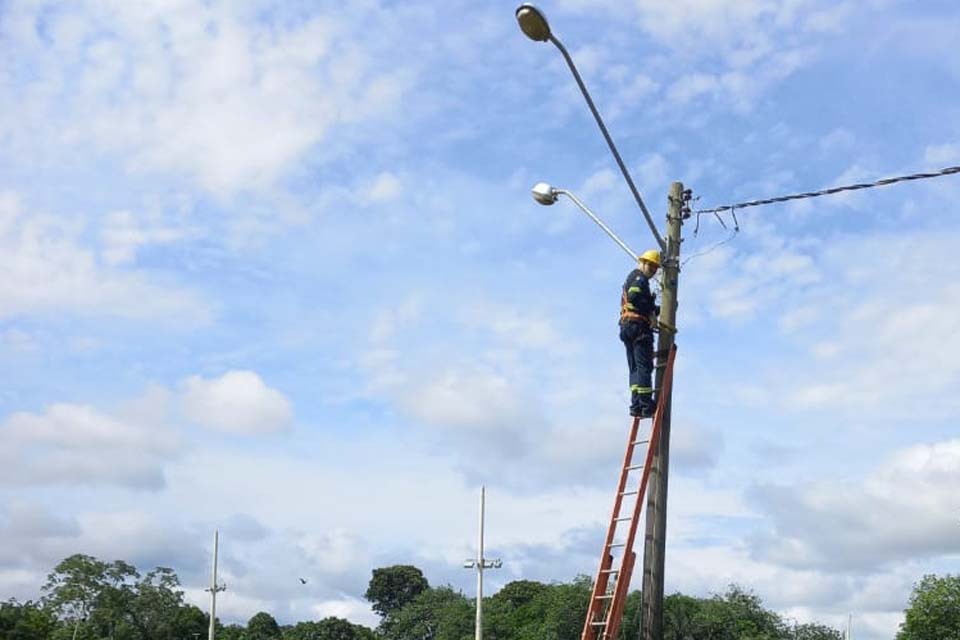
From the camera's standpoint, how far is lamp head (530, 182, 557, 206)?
11227mm

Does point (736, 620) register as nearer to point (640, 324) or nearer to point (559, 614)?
point (559, 614)

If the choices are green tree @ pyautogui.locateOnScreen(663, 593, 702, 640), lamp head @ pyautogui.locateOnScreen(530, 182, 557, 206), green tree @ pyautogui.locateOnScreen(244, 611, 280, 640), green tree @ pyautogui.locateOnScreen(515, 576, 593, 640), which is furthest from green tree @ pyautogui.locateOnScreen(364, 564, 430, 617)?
lamp head @ pyautogui.locateOnScreen(530, 182, 557, 206)

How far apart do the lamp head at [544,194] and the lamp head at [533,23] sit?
1.96 m

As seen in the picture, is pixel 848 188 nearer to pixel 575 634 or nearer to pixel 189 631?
pixel 575 634

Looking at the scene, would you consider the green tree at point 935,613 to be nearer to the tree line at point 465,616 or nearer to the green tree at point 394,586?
the tree line at point 465,616

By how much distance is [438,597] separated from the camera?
3506 inches

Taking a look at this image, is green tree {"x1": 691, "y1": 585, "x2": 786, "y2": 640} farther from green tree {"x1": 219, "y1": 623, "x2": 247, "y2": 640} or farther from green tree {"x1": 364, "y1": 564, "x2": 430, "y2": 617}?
green tree {"x1": 364, "y1": 564, "x2": 430, "y2": 617}

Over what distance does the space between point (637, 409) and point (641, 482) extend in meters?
0.75

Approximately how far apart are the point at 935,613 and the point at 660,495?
172 feet

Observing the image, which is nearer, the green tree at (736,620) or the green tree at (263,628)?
the green tree at (736,620)

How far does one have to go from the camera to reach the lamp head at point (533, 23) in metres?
9.37

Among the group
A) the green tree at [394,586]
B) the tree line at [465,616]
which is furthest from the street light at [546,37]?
the green tree at [394,586]

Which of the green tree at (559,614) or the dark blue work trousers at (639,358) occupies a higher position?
the dark blue work trousers at (639,358)

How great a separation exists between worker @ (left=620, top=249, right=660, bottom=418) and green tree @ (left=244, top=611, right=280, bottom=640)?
84185 millimetres
